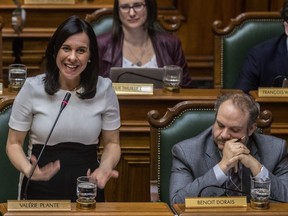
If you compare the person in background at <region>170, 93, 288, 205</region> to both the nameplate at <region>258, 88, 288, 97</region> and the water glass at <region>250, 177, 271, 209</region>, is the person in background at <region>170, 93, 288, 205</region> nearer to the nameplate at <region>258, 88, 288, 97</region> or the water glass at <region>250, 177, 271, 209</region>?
the water glass at <region>250, 177, 271, 209</region>

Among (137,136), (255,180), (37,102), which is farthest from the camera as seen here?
(137,136)

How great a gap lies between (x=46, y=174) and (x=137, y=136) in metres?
0.87

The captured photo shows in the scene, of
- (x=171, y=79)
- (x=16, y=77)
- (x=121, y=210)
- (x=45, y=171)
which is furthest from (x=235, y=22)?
(x=121, y=210)

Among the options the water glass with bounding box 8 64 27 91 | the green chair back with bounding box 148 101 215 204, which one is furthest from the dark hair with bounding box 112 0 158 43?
the green chair back with bounding box 148 101 215 204

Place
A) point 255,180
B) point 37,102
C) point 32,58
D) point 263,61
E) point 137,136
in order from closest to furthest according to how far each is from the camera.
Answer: point 255,180, point 37,102, point 137,136, point 263,61, point 32,58

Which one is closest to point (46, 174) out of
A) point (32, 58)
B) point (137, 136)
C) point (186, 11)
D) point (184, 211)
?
point (184, 211)

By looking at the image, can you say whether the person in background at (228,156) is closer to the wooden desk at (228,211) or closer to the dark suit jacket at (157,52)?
the wooden desk at (228,211)

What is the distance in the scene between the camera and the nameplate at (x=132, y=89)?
141 inches

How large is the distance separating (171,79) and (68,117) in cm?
86

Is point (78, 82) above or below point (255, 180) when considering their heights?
above

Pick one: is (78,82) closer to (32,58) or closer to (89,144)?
(89,144)

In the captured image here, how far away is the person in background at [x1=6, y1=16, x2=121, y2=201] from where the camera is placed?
2863 millimetres

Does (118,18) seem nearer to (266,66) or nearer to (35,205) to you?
(266,66)

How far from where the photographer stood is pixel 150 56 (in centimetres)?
425
